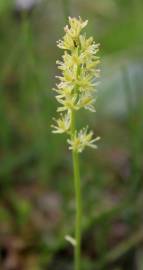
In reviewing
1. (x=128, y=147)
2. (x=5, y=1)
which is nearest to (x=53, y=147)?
(x=128, y=147)

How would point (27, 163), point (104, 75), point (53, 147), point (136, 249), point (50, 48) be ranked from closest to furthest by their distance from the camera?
point (136, 249) < point (53, 147) < point (27, 163) < point (104, 75) < point (50, 48)

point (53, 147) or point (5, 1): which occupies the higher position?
point (5, 1)

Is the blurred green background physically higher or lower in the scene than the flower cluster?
higher

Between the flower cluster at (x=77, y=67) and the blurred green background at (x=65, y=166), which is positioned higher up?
the blurred green background at (x=65, y=166)

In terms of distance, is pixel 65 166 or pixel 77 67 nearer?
pixel 77 67

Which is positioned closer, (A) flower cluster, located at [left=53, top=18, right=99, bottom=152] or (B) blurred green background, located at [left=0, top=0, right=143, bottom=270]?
(A) flower cluster, located at [left=53, top=18, right=99, bottom=152]

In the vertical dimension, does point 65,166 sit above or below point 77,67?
above

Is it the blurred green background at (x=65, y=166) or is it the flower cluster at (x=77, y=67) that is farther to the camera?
the blurred green background at (x=65, y=166)

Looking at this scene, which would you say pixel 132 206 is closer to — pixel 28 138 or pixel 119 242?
pixel 119 242
